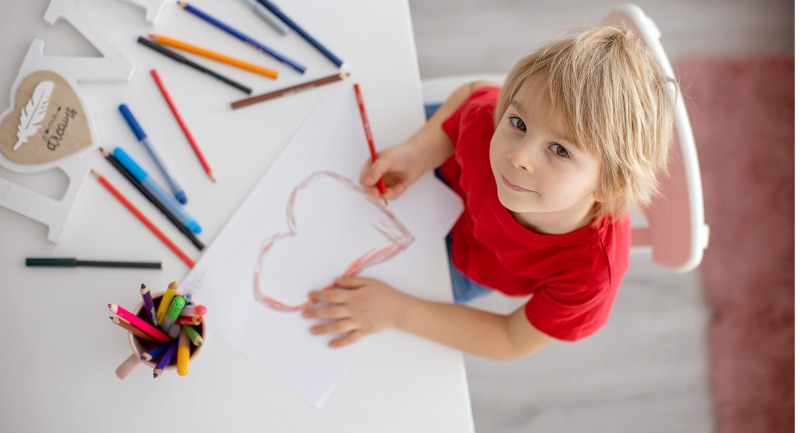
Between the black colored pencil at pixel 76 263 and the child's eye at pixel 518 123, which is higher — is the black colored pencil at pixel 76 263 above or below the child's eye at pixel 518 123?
below

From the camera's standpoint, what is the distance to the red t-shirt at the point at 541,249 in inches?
26.0

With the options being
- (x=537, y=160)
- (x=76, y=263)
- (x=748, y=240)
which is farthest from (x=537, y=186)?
(x=748, y=240)

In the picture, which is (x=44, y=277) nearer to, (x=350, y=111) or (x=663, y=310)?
(x=350, y=111)

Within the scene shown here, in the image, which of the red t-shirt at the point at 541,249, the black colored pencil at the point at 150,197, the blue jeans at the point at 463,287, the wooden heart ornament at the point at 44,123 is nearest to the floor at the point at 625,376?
the blue jeans at the point at 463,287

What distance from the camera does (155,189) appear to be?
0.68 m

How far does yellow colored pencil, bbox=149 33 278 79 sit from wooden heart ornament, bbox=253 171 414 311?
137 mm

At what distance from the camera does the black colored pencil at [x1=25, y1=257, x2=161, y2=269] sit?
66 cm

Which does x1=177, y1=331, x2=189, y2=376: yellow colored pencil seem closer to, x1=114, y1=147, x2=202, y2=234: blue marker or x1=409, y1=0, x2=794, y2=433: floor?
x1=114, y1=147, x2=202, y2=234: blue marker

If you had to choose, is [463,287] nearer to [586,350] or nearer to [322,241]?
[322,241]

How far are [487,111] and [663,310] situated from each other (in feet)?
2.52

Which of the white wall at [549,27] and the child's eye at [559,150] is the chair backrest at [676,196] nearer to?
the child's eye at [559,150]

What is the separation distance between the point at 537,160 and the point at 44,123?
1.76ft

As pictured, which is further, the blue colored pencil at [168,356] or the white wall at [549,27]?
the white wall at [549,27]

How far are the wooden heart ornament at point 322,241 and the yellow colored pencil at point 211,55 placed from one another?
137mm
